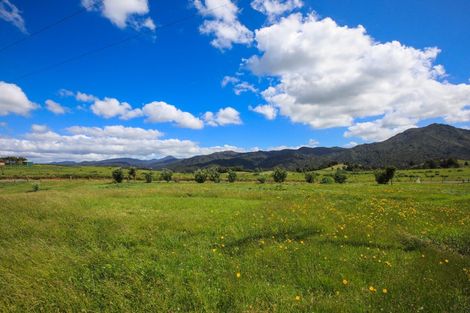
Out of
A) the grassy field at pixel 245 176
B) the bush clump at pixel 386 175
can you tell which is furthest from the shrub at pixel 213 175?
the bush clump at pixel 386 175

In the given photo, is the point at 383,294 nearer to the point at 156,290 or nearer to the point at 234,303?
the point at 234,303

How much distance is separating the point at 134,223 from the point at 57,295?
6814mm

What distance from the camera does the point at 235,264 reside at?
Answer: 784 cm

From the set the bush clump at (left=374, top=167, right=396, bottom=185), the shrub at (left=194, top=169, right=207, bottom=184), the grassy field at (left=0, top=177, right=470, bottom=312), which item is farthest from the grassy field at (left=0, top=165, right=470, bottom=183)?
the grassy field at (left=0, top=177, right=470, bottom=312)

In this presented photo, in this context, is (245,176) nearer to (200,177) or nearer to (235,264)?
(200,177)

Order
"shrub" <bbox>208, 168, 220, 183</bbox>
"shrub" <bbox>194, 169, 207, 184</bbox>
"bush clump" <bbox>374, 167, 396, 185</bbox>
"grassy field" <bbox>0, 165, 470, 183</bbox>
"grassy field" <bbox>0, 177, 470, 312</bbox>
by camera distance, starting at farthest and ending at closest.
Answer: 1. "grassy field" <bbox>0, 165, 470, 183</bbox>
2. "shrub" <bbox>208, 168, 220, 183</bbox>
3. "shrub" <bbox>194, 169, 207, 184</bbox>
4. "bush clump" <bbox>374, 167, 396, 185</bbox>
5. "grassy field" <bbox>0, 177, 470, 312</bbox>

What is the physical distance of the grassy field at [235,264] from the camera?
19.1 ft

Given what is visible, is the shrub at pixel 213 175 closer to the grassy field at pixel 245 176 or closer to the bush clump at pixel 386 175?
the grassy field at pixel 245 176

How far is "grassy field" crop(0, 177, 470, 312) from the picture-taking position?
582 cm

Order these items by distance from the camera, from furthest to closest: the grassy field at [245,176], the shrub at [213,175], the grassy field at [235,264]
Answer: the grassy field at [245,176] < the shrub at [213,175] < the grassy field at [235,264]

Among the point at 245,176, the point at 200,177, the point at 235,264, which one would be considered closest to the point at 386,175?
the point at 200,177

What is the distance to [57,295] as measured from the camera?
6.04 metres

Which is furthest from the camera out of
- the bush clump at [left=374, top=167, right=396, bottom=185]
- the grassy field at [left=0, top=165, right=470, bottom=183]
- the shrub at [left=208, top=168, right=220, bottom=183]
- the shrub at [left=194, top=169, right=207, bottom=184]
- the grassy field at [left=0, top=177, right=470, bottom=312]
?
the grassy field at [left=0, top=165, right=470, bottom=183]

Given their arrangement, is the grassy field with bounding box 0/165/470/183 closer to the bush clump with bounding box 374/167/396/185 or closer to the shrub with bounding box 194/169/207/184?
the shrub with bounding box 194/169/207/184
